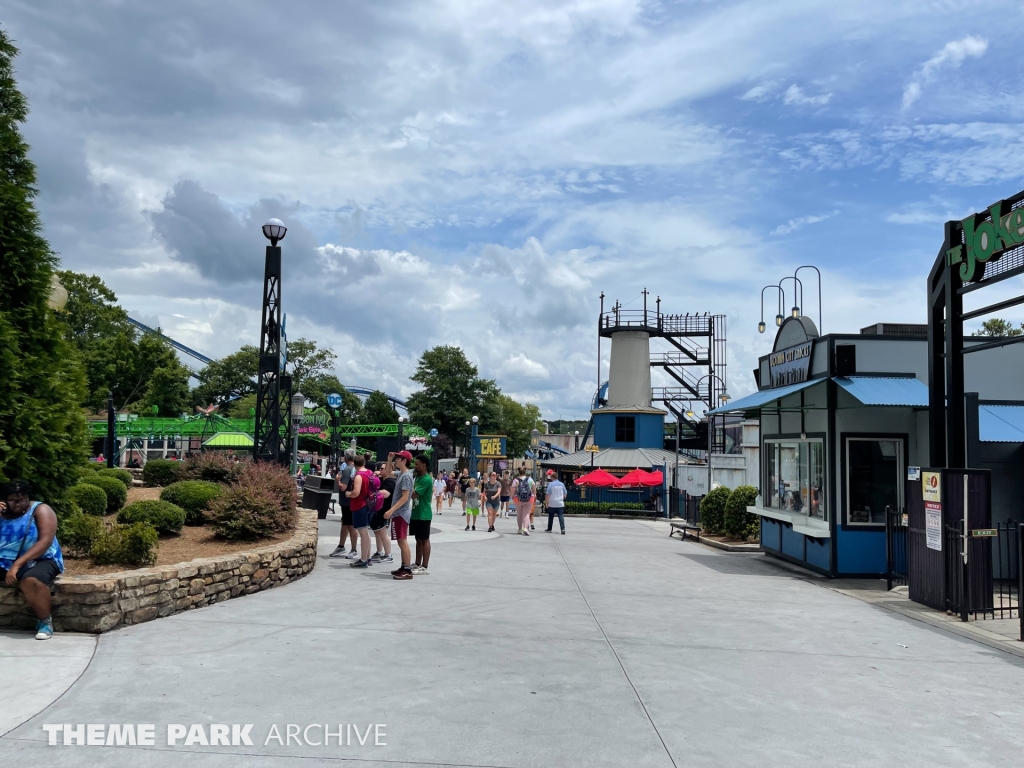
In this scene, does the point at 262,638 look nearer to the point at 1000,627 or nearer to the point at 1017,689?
the point at 1017,689

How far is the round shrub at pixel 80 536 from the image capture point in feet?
28.1

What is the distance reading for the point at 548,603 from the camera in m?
9.77

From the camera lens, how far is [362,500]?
12.0 metres

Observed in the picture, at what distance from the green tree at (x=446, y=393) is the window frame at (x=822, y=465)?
5837 cm

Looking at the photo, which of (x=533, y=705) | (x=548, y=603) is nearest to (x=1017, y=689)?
(x=533, y=705)

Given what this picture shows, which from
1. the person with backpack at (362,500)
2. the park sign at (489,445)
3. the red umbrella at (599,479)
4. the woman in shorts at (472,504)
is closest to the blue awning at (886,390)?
the person with backpack at (362,500)

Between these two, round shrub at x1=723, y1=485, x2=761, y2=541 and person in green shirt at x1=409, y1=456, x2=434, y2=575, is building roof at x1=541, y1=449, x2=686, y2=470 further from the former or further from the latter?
person in green shirt at x1=409, y1=456, x2=434, y2=575

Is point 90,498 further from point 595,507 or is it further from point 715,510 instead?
point 595,507

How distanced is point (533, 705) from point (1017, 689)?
404 centimetres

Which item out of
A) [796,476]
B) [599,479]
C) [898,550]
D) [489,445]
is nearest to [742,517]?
[796,476]

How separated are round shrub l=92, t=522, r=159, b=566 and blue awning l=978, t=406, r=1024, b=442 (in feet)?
38.2

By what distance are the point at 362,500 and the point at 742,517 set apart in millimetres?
10266

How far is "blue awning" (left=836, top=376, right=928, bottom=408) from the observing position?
1218cm

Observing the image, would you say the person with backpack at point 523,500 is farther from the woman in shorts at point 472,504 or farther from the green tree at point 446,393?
the green tree at point 446,393
